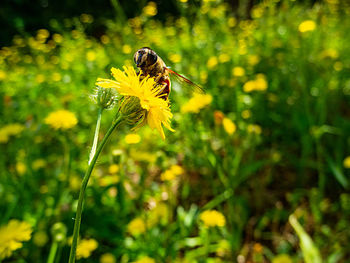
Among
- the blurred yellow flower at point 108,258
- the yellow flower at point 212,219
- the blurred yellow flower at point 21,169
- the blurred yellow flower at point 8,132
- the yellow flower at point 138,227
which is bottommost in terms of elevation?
the blurred yellow flower at point 108,258

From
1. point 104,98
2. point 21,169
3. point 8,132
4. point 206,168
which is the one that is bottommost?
point 104,98

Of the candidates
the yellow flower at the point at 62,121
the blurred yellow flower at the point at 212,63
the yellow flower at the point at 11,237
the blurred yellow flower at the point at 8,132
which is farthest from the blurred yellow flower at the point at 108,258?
the blurred yellow flower at the point at 212,63

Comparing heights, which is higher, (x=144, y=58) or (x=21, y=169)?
(x=21, y=169)

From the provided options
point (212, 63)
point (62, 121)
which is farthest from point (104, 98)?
point (212, 63)

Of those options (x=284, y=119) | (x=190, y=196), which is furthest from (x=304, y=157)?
(x=190, y=196)

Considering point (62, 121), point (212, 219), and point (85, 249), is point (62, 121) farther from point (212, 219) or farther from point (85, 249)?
point (212, 219)

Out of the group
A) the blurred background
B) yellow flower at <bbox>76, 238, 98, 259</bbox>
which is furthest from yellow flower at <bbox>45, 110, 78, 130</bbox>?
yellow flower at <bbox>76, 238, 98, 259</bbox>

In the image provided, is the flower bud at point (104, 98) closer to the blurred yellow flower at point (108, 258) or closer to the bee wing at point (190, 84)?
the bee wing at point (190, 84)

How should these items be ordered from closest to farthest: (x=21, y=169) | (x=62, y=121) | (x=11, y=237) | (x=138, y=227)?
(x=11, y=237) → (x=138, y=227) → (x=62, y=121) → (x=21, y=169)
